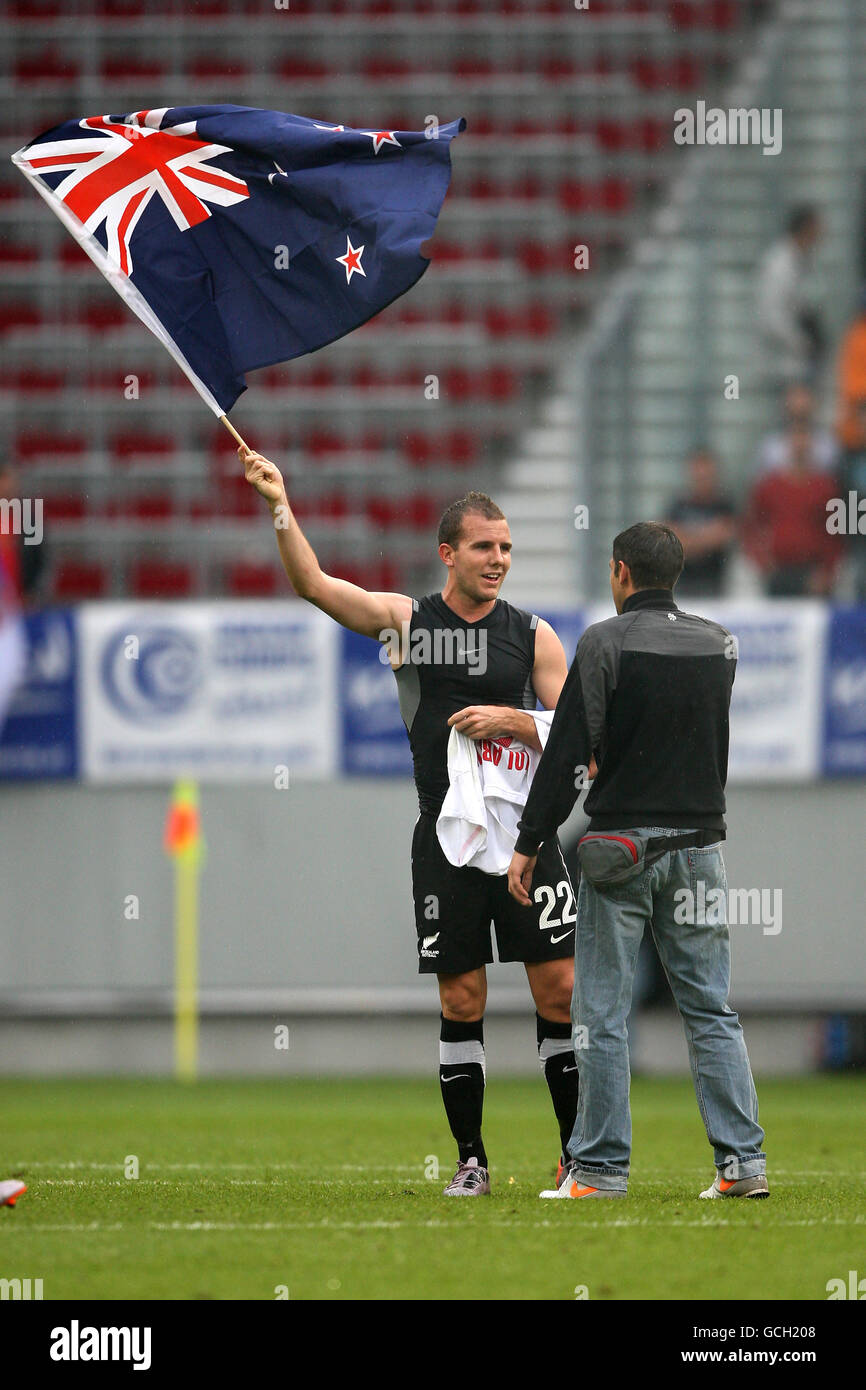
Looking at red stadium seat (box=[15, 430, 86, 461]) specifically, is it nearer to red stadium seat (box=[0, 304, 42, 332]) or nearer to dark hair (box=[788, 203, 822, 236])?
red stadium seat (box=[0, 304, 42, 332])

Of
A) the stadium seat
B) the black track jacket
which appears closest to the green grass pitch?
the black track jacket

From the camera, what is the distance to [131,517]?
54.9ft

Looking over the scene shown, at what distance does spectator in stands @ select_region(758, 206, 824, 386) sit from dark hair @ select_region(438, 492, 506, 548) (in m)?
9.54

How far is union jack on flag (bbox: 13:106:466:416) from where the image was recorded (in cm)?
736

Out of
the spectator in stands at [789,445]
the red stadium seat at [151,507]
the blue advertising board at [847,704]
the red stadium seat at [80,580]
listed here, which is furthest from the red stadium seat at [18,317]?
the blue advertising board at [847,704]

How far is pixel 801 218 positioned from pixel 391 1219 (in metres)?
11.3

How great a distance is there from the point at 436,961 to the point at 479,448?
1095 centimetres

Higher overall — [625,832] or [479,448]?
[479,448]

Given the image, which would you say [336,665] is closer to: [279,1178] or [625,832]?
[279,1178]

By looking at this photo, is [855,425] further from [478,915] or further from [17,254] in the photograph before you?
[478,915]

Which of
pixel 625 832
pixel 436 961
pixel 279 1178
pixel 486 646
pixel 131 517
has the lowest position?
pixel 279 1178
